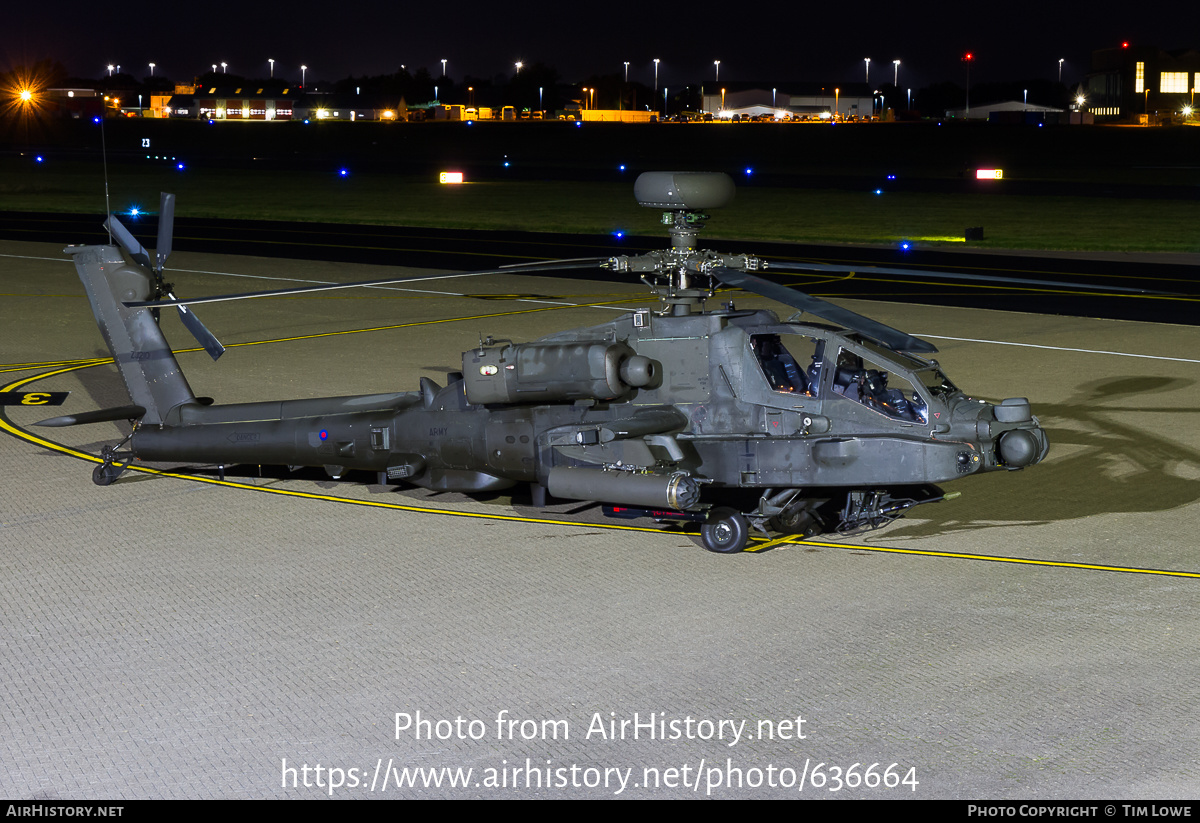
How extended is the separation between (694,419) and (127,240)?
8291 mm

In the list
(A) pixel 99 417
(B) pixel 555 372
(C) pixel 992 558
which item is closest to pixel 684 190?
(B) pixel 555 372

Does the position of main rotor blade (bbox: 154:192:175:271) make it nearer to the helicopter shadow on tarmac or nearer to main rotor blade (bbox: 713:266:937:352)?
main rotor blade (bbox: 713:266:937:352)

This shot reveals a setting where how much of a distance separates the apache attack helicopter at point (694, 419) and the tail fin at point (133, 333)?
1.83 metres

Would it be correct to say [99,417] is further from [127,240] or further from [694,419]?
[694,419]

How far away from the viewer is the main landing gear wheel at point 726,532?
47.0ft

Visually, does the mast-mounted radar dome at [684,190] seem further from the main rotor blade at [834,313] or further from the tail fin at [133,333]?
the tail fin at [133,333]

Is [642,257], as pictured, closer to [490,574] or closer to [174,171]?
[490,574]

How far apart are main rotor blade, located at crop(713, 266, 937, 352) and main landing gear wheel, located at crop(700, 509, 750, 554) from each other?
105 inches

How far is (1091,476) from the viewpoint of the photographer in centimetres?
1756

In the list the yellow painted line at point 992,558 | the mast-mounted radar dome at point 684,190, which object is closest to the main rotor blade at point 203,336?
the mast-mounted radar dome at point 684,190

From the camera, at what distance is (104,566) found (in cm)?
1416

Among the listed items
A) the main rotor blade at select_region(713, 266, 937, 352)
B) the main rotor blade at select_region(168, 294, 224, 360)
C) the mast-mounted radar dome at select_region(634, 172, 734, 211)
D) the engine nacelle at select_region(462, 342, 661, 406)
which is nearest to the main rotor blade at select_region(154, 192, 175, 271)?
the main rotor blade at select_region(168, 294, 224, 360)

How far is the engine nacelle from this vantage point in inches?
564
